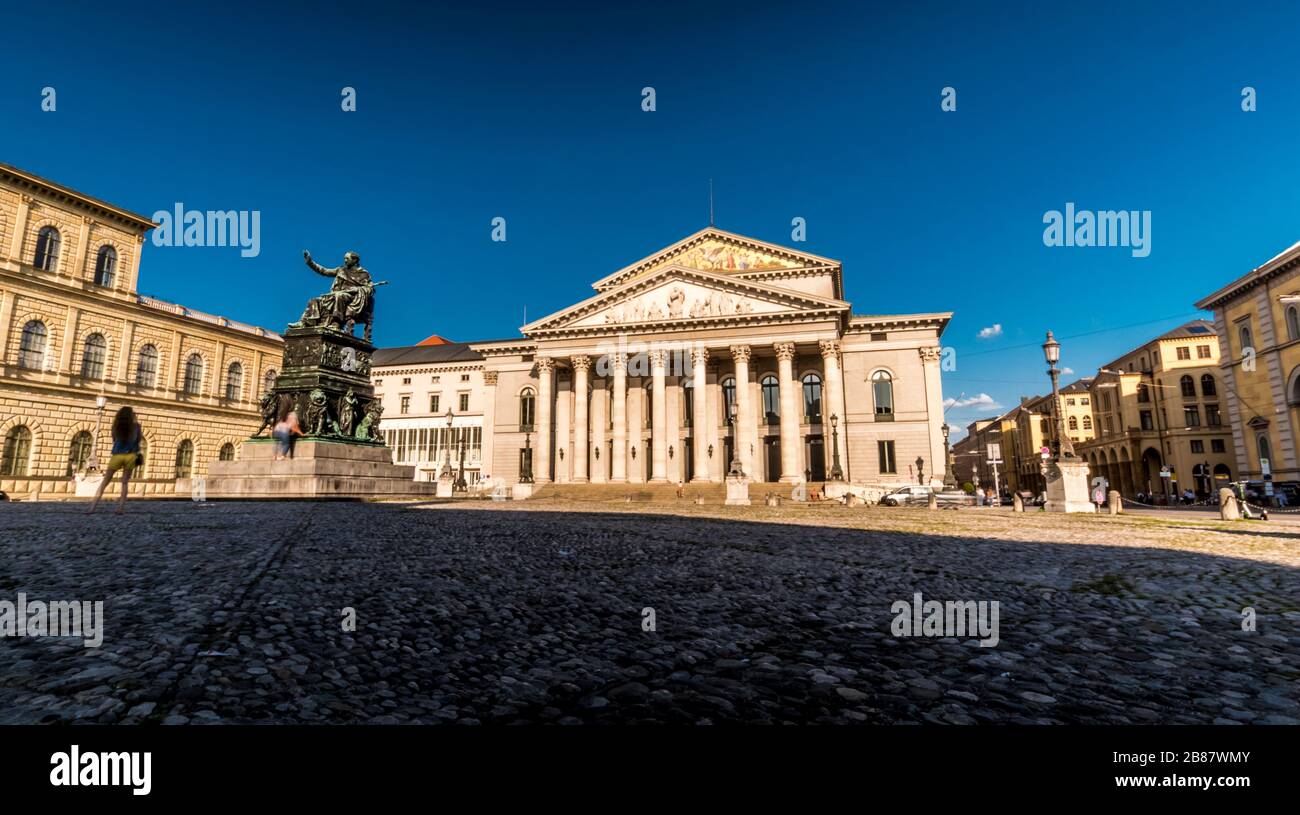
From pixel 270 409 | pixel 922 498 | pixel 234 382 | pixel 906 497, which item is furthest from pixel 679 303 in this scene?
pixel 234 382

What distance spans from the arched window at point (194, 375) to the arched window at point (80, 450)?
6.92 meters

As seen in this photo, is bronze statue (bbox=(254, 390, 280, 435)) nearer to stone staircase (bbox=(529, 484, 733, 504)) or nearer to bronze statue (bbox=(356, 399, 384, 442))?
bronze statue (bbox=(356, 399, 384, 442))

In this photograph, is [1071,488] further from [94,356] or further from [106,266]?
[106,266]

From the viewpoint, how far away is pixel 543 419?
133 feet

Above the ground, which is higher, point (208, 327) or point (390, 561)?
point (208, 327)

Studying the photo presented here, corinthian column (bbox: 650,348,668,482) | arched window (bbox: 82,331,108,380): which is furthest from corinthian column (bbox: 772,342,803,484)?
arched window (bbox: 82,331,108,380)

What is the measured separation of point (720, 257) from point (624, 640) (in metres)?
43.7

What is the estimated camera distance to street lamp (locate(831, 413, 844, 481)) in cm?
3456

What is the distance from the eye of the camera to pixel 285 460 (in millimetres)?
18047

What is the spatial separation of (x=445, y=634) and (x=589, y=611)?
101 centimetres

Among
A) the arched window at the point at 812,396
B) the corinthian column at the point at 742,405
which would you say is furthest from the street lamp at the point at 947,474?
the corinthian column at the point at 742,405
